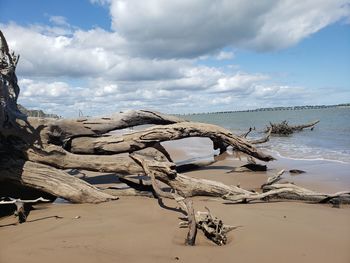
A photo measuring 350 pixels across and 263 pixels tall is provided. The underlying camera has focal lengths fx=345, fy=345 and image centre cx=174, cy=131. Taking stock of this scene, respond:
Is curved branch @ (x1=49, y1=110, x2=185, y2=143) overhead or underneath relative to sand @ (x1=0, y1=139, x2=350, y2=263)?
overhead

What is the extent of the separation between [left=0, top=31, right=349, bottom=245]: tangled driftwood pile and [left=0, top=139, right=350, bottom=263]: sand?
29 cm

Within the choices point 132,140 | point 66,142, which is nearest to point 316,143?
point 132,140

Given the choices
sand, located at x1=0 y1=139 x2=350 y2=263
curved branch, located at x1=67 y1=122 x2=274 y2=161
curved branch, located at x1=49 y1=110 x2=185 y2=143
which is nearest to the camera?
sand, located at x1=0 y1=139 x2=350 y2=263

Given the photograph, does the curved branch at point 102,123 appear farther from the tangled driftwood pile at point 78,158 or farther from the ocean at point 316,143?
the ocean at point 316,143

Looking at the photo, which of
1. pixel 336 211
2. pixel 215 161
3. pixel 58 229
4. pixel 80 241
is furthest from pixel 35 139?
pixel 215 161

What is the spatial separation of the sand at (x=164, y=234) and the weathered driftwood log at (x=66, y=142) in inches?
20.6

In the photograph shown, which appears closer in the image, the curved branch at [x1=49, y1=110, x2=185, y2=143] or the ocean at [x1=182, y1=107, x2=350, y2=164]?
the curved branch at [x1=49, y1=110, x2=185, y2=143]

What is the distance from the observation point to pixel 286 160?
11789mm

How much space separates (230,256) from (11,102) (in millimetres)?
5925

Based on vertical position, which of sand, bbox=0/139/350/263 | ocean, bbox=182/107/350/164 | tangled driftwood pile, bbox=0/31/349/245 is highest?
tangled driftwood pile, bbox=0/31/349/245

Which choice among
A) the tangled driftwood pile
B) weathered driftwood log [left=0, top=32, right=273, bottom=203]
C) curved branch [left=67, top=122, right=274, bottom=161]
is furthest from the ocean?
the tangled driftwood pile

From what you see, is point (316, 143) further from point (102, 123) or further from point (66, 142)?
point (66, 142)

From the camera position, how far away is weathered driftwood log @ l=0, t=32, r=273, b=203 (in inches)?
244

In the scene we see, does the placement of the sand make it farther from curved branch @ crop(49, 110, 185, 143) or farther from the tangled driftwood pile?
curved branch @ crop(49, 110, 185, 143)
